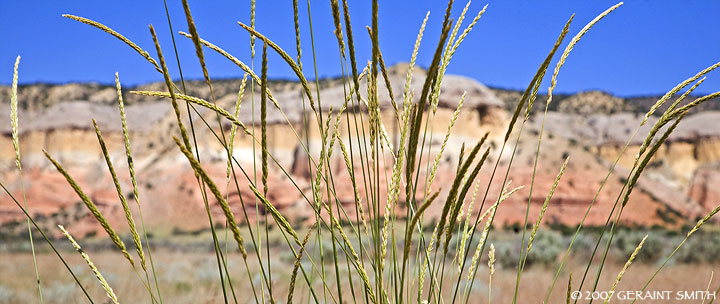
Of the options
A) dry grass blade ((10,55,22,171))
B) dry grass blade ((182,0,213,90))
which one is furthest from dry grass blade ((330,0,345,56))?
dry grass blade ((10,55,22,171))

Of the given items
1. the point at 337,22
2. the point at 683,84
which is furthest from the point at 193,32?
the point at 683,84

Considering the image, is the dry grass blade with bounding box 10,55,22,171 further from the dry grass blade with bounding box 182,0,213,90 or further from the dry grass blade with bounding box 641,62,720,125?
the dry grass blade with bounding box 641,62,720,125

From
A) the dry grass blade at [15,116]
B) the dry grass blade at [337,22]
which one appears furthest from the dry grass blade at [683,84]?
the dry grass blade at [15,116]

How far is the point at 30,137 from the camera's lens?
28.8 m

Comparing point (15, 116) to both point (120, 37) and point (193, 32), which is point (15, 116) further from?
point (193, 32)

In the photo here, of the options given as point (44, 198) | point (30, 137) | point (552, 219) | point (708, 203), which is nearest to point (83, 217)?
point (44, 198)

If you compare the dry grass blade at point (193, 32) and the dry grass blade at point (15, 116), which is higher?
the dry grass blade at point (193, 32)

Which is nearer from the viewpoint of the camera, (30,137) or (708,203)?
(708,203)

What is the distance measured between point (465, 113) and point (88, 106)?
20.2 meters

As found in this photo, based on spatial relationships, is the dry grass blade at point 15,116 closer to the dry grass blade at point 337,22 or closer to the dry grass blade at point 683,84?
the dry grass blade at point 337,22

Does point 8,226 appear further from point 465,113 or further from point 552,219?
point 552,219

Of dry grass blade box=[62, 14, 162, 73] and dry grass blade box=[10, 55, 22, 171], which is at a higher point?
Answer: dry grass blade box=[62, 14, 162, 73]

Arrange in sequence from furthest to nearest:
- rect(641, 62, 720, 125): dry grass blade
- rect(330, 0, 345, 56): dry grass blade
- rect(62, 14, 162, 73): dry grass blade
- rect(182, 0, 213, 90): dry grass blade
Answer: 1. rect(641, 62, 720, 125): dry grass blade
2. rect(62, 14, 162, 73): dry grass blade
3. rect(330, 0, 345, 56): dry grass blade
4. rect(182, 0, 213, 90): dry grass blade

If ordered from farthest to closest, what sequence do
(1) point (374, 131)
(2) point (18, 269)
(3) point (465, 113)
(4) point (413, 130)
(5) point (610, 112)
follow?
(5) point (610, 112) → (3) point (465, 113) → (2) point (18, 269) → (1) point (374, 131) → (4) point (413, 130)
